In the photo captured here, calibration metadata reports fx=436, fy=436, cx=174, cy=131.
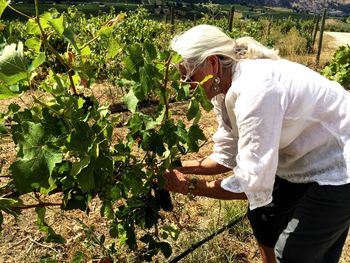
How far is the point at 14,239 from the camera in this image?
307cm

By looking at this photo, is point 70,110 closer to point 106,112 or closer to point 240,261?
point 106,112

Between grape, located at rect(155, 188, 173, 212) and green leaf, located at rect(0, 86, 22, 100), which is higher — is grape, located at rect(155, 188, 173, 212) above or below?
below

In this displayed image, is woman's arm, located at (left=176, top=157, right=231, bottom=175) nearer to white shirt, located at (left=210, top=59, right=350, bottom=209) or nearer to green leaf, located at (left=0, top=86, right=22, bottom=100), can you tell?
white shirt, located at (left=210, top=59, right=350, bottom=209)

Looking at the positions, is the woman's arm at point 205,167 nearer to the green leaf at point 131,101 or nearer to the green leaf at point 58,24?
the green leaf at point 131,101

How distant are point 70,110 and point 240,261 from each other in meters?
1.88

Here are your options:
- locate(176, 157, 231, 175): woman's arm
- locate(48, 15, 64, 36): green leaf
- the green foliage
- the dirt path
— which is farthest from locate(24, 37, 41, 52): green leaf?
the dirt path

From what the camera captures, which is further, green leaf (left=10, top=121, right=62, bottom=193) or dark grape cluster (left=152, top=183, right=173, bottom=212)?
dark grape cluster (left=152, top=183, right=173, bottom=212)

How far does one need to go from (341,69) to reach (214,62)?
5.05 m

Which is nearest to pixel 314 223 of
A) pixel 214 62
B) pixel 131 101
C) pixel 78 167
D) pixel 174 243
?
pixel 214 62

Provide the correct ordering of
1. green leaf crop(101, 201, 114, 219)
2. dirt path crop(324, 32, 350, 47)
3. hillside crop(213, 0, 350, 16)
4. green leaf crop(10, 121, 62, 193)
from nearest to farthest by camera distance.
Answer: green leaf crop(10, 121, 62, 193) < green leaf crop(101, 201, 114, 219) < dirt path crop(324, 32, 350, 47) < hillside crop(213, 0, 350, 16)

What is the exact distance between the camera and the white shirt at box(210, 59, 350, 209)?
64.2 inches

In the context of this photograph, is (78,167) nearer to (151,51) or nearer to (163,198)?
(151,51)

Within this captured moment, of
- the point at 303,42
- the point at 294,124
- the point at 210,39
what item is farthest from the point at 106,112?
the point at 303,42

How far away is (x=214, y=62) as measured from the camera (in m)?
1.79
